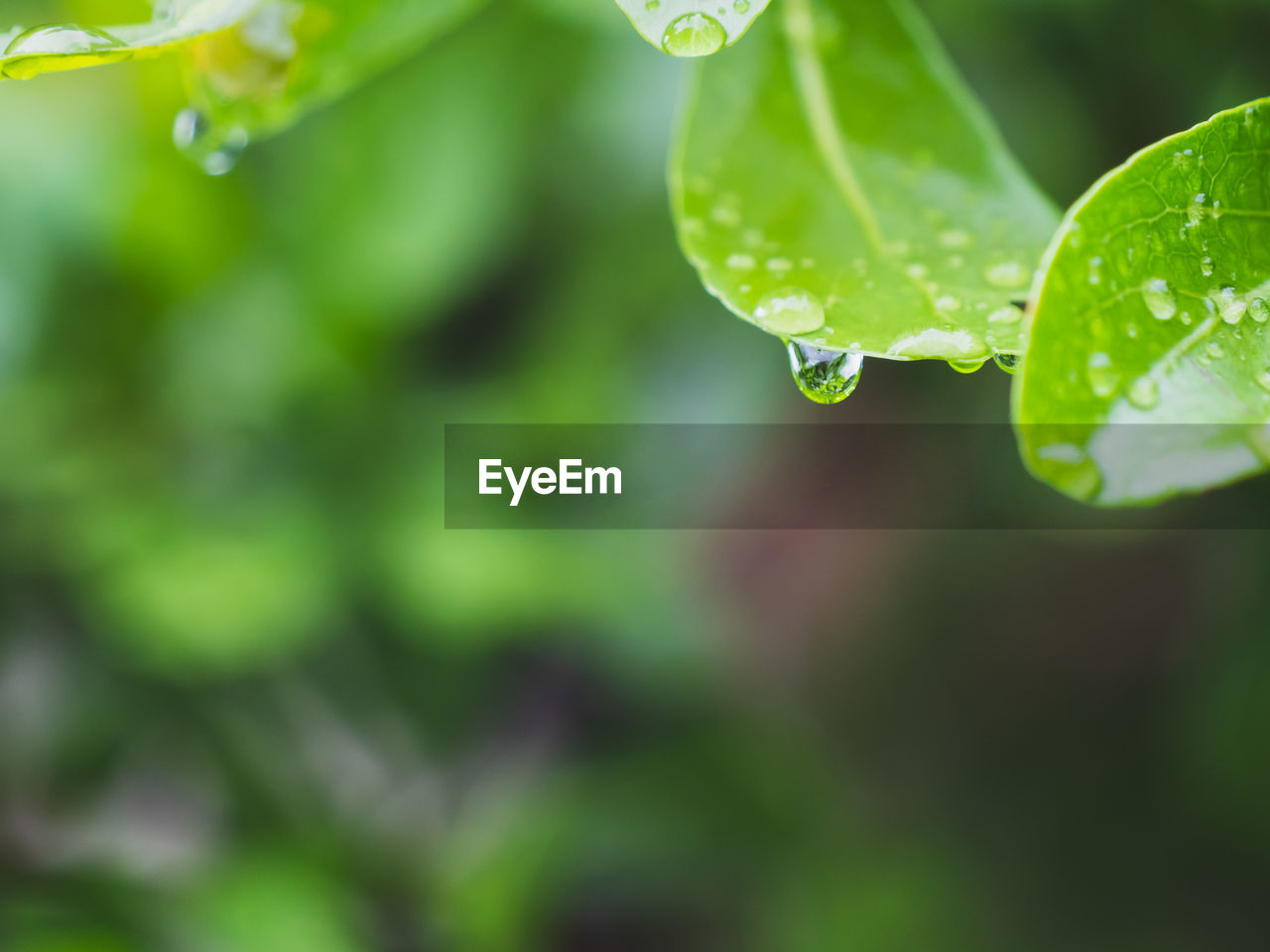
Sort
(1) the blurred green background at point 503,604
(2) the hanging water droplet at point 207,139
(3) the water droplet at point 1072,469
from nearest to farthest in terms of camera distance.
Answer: (3) the water droplet at point 1072,469 → (2) the hanging water droplet at point 207,139 → (1) the blurred green background at point 503,604

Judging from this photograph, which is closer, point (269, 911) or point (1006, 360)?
point (1006, 360)

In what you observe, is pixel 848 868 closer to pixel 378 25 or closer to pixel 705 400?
pixel 705 400

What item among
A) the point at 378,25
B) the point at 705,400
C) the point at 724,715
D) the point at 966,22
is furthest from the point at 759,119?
the point at 724,715

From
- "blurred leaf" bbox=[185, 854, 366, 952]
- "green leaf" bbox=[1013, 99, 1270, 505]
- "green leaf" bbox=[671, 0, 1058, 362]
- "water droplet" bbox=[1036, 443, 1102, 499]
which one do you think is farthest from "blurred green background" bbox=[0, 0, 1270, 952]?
"water droplet" bbox=[1036, 443, 1102, 499]

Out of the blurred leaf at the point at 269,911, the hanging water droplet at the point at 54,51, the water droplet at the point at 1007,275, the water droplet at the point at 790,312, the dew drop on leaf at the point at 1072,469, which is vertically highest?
the hanging water droplet at the point at 54,51

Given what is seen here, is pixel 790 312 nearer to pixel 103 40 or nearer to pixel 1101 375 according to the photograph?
pixel 1101 375

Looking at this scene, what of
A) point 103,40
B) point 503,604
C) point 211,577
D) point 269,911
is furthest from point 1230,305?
point 269,911

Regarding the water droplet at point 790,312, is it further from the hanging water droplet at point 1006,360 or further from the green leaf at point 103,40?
the green leaf at point 103,40

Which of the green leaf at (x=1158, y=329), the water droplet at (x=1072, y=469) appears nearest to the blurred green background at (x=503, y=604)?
the green leaf at (x=1158, y=329)
